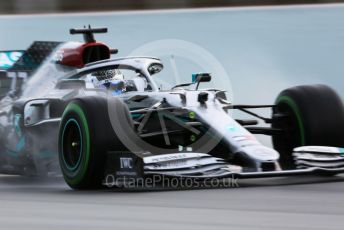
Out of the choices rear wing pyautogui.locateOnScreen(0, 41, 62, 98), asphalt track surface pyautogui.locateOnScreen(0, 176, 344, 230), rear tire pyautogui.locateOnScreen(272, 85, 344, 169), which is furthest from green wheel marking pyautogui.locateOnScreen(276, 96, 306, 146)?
rear wing pyautogui.locateOnScreen(0, 41, 62, 98)

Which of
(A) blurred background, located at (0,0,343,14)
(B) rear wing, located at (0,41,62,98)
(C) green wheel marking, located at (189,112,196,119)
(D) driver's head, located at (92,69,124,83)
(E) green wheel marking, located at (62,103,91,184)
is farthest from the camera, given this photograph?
(A) blurred background, located at (0,0,343,14)

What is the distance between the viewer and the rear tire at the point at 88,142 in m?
7.10

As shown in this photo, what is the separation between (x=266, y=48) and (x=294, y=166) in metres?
2.53

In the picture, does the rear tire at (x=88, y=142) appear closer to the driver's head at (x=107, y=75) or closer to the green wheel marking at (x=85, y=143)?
the green wheel marking at (x=85, y=143)

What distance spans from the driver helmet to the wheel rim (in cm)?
95

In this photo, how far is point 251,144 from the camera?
7379 mm

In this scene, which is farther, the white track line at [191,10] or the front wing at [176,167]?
the white track line at [191,10]

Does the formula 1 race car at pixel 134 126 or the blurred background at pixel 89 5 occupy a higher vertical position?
the blurred background at pixel 89 5

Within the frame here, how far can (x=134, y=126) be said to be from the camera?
7.59m

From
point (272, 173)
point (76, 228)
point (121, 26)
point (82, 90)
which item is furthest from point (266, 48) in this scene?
point (76, 228)

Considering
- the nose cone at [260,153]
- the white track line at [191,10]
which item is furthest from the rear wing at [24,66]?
the nose cone at [260,153]

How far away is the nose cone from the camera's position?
7.21 m

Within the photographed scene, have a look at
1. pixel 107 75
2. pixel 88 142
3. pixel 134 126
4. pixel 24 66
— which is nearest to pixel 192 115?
pixel 134 126

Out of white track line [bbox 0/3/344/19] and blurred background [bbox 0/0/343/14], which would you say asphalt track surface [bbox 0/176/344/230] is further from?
blurred background [bbox 0/0/343/14]
